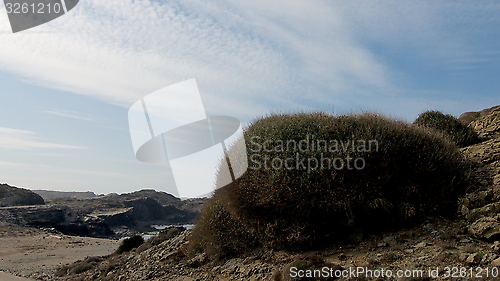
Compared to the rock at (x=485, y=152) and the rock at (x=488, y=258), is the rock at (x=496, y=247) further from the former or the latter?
the rock at (x=485, y=152)

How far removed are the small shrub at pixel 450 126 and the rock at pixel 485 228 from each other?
15.5 ft

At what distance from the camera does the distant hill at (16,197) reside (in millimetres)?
60578

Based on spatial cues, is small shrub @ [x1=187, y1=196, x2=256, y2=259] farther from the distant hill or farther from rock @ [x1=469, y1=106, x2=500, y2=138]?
the distant hill

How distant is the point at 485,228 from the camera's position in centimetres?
594

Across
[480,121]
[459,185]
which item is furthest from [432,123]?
→ [459,185]

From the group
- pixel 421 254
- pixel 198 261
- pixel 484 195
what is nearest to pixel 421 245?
pixel 421 254

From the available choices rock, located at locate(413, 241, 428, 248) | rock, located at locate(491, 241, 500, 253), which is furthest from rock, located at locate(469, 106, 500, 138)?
rock, located at locate(413, 241, 428, 248)

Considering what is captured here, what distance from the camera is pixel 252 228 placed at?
7773mm

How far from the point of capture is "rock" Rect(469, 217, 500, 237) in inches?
229

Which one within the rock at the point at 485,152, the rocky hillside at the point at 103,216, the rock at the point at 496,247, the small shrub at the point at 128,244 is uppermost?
the rock at the point at 485,152

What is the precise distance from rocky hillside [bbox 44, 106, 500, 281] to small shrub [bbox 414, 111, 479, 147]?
3.78ft

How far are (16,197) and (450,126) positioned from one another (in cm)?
7666

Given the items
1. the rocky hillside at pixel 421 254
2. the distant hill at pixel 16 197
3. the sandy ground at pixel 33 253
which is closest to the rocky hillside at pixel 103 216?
the distant hill at pixel 16 197

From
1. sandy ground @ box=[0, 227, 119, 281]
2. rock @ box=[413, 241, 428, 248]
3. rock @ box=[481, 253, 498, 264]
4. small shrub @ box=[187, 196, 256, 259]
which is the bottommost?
sandy ground @ box=[0, 227, 119, 281]
